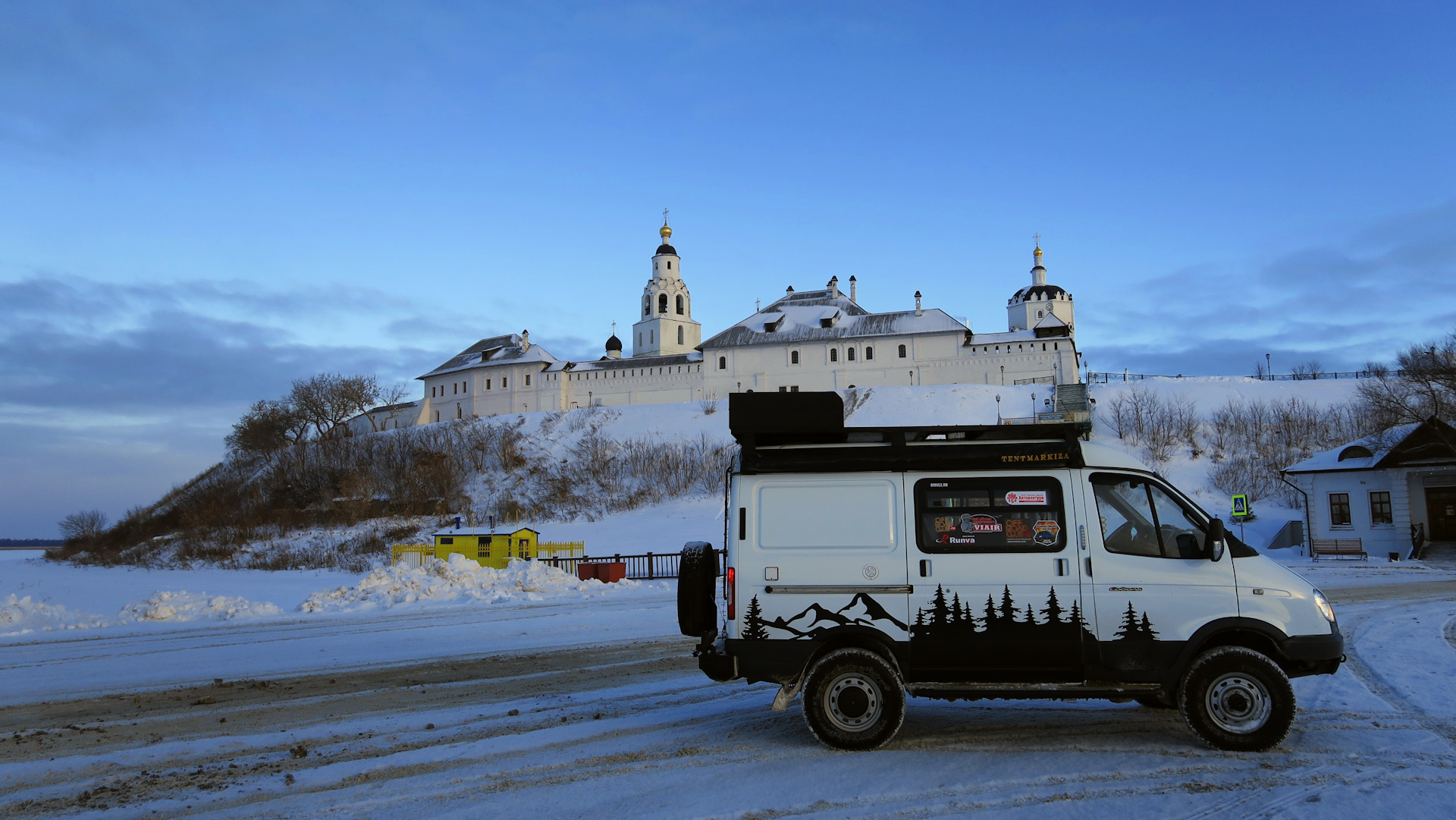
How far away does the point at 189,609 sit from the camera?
58.5 feet

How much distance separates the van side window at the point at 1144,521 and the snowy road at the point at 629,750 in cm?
145

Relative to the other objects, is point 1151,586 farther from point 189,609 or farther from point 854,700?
point 189,609

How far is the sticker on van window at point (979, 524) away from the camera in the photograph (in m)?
6.70

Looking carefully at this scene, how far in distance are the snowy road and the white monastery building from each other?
70302mm

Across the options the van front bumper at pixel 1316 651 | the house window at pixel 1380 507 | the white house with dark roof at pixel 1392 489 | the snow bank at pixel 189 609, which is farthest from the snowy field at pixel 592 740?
the house window at pixel 1380 507

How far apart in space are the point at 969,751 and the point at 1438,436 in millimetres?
34891

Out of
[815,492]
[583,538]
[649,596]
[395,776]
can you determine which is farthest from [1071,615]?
[583,538]

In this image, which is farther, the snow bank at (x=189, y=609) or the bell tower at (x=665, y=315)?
the bell tower at (x=665, y=315)

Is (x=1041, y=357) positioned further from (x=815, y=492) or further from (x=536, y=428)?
(x=815, y=492)

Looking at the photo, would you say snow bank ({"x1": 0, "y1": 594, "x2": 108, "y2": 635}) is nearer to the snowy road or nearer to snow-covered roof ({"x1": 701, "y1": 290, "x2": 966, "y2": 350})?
the snowy road

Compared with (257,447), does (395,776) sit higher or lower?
lower

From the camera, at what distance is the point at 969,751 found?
6.44 meters

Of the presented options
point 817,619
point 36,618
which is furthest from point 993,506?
point 36,618

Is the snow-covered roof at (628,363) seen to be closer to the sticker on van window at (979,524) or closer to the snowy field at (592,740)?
the snowy field at (592,740)
